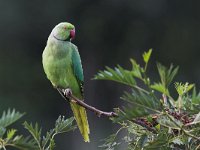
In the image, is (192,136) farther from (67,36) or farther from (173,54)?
(173,54)

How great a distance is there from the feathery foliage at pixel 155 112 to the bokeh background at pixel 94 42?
44.7ft

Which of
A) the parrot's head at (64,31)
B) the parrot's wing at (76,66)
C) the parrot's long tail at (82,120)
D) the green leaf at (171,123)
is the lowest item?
the parrot's long tail at (82,120)

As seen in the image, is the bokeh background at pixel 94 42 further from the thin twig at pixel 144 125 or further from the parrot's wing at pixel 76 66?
the thin twig at pixel 144 125

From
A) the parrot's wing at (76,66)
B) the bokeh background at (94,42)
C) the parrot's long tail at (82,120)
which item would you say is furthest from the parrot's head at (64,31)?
the bokeh background at (94,42)

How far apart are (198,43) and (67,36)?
13.6 m

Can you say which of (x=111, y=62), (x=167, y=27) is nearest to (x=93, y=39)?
(x=111, y=62)

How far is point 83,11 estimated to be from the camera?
16297mm

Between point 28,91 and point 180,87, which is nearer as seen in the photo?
point 180,87

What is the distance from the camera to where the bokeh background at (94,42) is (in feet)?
51.4

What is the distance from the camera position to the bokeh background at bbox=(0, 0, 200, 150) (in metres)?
15.7

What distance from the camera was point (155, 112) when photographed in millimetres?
1588

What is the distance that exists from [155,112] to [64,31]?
1.34 m

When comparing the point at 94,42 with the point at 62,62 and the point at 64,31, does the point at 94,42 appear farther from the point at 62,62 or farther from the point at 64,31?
the point at 64,31

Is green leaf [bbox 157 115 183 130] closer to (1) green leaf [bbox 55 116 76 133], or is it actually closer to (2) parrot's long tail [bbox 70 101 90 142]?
(1) green leaf [bbox 55 116 76 133]
